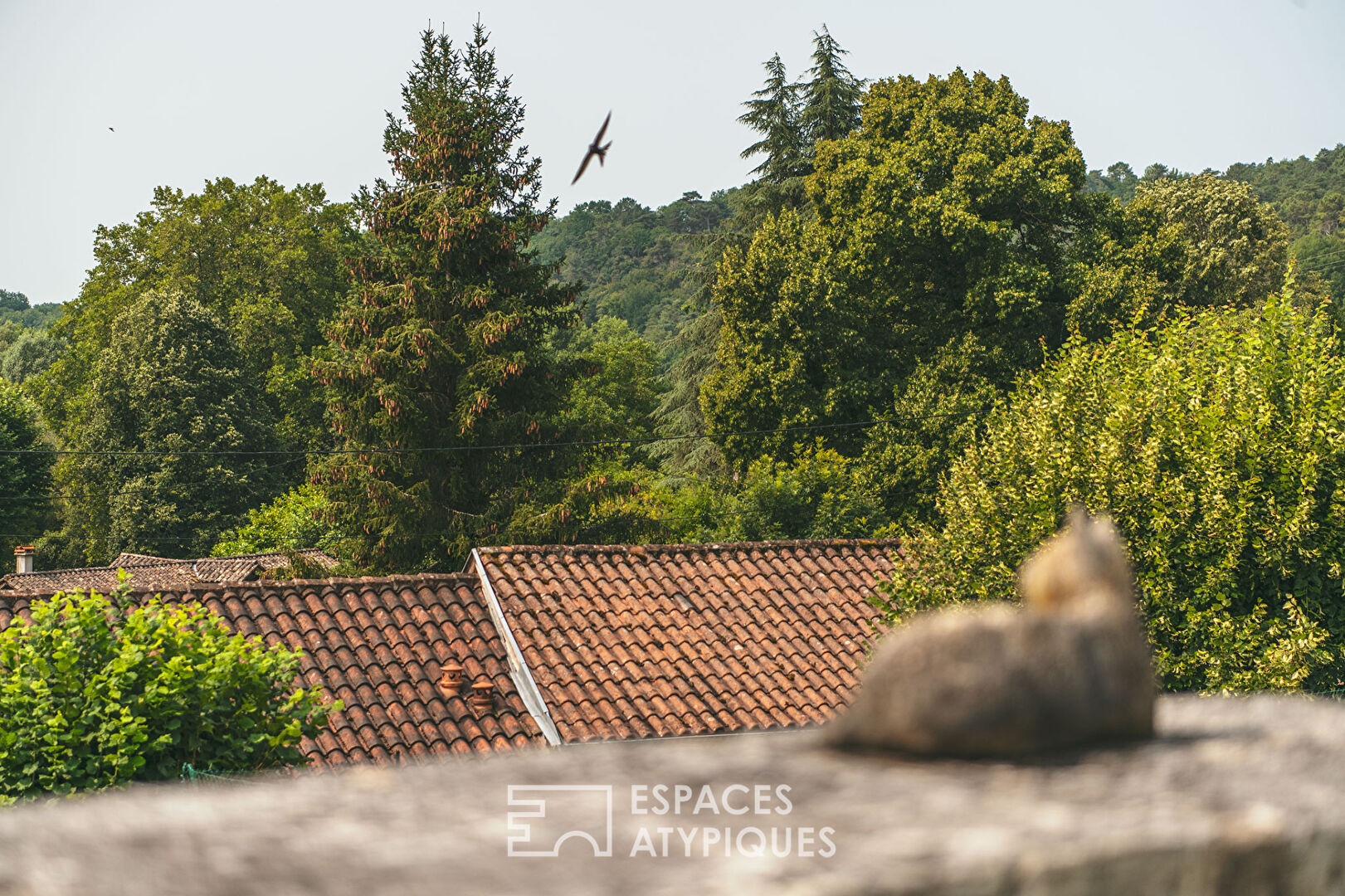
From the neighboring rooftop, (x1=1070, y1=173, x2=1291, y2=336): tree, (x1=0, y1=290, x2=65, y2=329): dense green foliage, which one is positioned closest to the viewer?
the neighboring rooftop

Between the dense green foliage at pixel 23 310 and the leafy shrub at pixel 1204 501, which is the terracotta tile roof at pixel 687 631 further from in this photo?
the dense green foliage at pixel 23 310

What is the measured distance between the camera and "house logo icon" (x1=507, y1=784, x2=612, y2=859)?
184cm

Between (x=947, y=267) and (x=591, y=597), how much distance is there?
→ 73.6ft

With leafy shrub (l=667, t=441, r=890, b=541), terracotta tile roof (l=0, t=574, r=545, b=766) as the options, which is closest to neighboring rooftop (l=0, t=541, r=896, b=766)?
terracotta tile roof (l=0, t=574, r=545, b=766)

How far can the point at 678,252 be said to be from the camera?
3784 inches

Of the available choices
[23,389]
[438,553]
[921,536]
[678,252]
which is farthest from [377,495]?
[678,252]

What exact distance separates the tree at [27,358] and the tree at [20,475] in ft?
71.4

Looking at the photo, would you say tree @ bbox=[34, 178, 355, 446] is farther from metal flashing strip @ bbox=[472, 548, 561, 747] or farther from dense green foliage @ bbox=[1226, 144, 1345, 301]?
dense green foliage @ bbox=[1226, 144, 1345, 301]

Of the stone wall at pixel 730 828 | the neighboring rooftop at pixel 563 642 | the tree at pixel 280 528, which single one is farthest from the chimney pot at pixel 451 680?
the tree at pixel 280 528

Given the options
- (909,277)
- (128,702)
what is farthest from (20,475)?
(128,702)

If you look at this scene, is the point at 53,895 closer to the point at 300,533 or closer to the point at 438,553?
the point at 438,553

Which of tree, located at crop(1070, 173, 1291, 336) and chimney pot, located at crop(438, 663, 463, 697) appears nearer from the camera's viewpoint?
chimney pot, located at crop(438, 663, 463, 697)

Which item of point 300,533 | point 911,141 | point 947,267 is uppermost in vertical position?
point 911,141

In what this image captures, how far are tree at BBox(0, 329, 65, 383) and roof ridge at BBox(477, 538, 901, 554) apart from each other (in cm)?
6731
